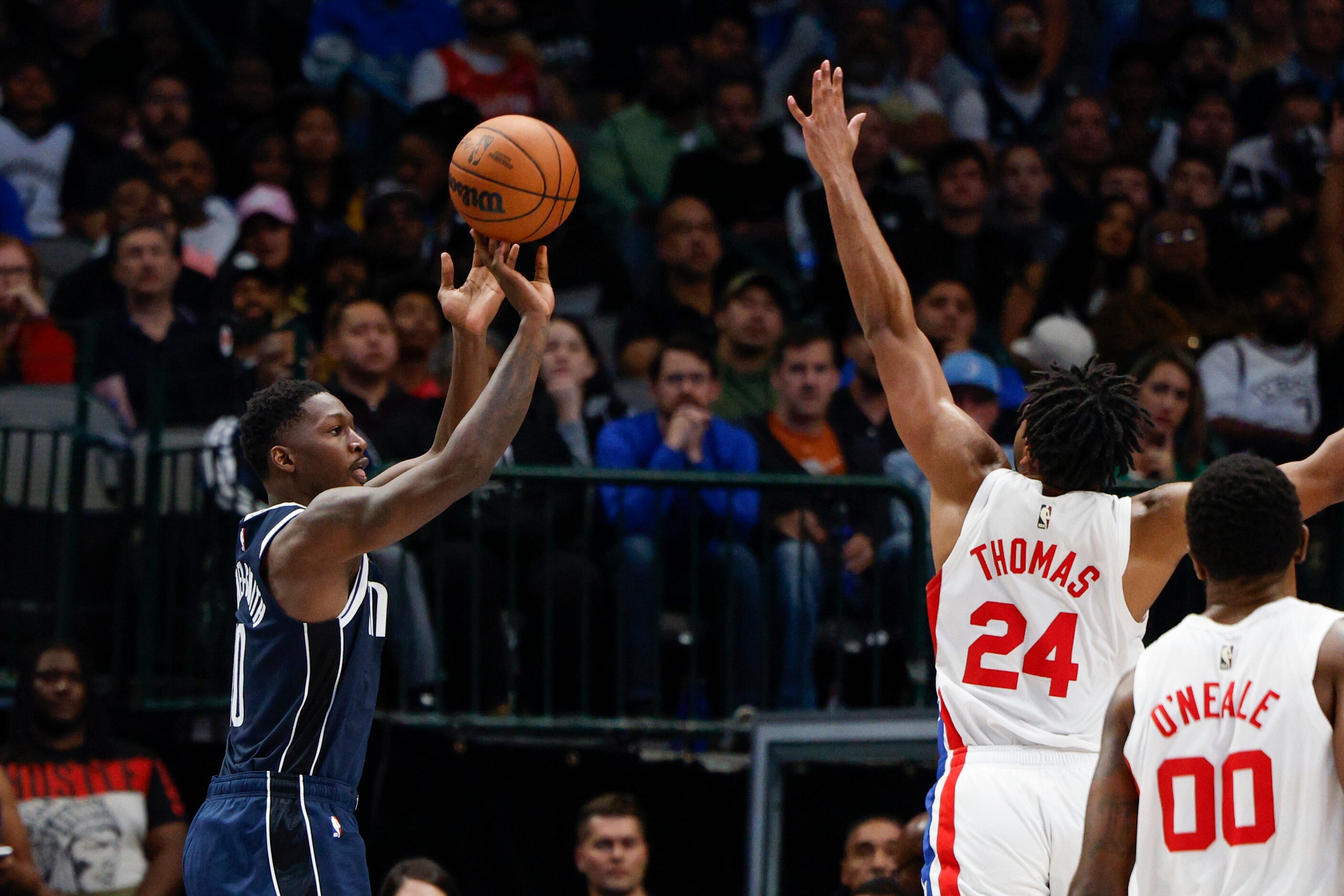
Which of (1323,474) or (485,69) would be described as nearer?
(1323,474)

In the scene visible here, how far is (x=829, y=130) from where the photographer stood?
219 inches

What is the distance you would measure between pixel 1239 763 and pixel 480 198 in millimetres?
2852

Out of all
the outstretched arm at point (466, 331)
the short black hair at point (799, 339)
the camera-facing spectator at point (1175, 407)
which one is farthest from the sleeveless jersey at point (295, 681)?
the camera-facing spectator at point (1175, 407)

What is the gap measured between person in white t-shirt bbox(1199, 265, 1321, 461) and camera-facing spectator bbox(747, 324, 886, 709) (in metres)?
2.20

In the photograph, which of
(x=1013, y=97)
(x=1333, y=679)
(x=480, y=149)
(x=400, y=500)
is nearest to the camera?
(x=1333, y=679)

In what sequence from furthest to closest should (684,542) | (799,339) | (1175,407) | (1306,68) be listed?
1. (1306,68)
2. (799,339)
3. (1175,407)
4. (684,542)

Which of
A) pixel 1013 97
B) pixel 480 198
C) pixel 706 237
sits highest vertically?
pixel 1013 97

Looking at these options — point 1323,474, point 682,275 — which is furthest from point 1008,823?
point 682,275

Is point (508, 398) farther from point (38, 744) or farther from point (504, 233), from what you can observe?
point (38, 744)

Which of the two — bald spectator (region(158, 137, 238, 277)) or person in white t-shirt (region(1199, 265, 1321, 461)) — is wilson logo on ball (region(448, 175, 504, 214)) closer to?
person in white t-shirt (region(1199, 265, 1321, 461))

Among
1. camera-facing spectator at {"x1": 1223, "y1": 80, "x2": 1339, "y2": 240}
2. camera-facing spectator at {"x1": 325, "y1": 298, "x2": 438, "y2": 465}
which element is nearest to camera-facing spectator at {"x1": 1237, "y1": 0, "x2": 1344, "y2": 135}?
camera-facing spectator at {"x1": 1223, "y1": 80, "x2": 1339, "y2": 240}

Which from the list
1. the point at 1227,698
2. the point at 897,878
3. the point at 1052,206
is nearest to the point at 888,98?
the point at 1052,206

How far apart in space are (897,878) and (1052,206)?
19.2 feet

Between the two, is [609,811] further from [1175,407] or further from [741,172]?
[741,172]
